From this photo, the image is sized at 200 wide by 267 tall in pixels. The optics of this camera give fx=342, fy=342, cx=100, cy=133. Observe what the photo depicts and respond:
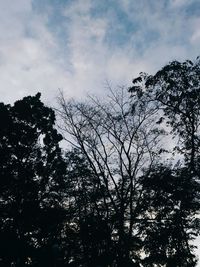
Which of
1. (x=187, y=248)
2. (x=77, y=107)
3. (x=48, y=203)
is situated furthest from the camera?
(x=187, y=248)

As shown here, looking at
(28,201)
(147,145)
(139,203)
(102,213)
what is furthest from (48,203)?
(147,145)

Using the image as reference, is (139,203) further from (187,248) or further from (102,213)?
(187,248)

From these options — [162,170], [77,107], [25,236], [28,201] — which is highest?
[77,107]

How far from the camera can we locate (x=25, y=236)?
89.2ft

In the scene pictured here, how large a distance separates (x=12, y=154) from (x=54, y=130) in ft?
13.3

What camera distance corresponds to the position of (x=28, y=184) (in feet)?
90.3

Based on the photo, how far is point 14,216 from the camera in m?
26.7

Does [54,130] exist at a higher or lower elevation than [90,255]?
higher

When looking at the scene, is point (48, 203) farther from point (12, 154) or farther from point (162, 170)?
point (162, 170)

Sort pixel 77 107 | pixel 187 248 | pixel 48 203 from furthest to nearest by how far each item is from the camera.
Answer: pixel 187 248 < pixel 48 203 < pixel 77 107

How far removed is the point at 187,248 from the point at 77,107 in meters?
16.9

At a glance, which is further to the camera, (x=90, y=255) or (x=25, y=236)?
(x=90, y=255)

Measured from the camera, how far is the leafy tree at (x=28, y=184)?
26375mm

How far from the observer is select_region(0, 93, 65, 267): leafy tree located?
86.5 ft
